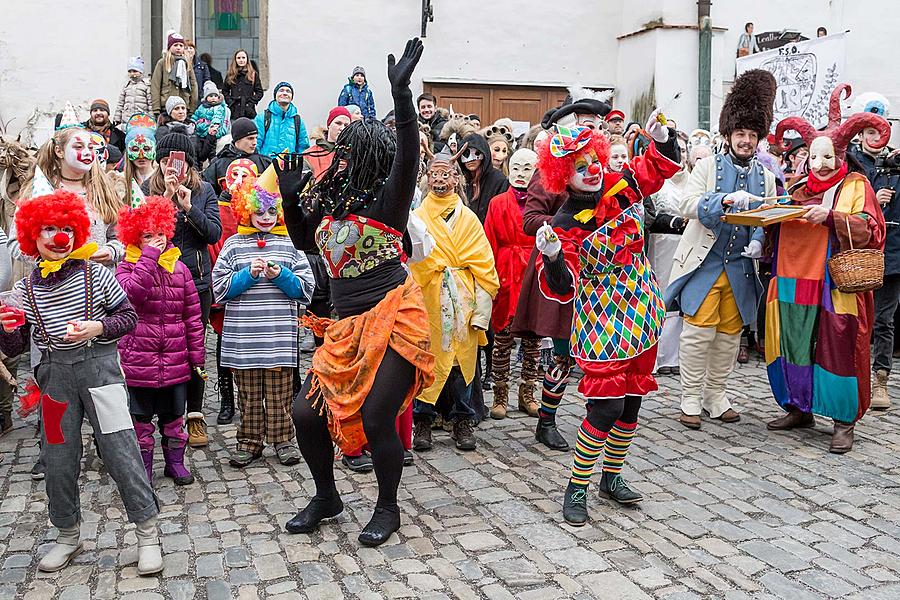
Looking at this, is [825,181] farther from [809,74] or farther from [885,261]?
[809,74]

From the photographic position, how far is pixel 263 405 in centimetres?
552

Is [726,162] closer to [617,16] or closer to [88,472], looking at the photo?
[88,472]

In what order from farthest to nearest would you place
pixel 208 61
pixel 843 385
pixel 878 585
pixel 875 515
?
pixel 208 61 → pixel 843 385 → pixel 875 515 → pixel 878 585

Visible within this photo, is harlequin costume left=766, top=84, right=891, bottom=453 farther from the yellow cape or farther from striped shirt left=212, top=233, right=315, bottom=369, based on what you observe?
striped shirt left=212, top=233, right=315, bottom=369

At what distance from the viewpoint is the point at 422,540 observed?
436 centimetres

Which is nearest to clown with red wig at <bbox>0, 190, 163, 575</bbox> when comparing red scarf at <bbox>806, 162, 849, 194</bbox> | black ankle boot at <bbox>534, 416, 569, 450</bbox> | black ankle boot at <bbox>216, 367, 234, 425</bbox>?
black ankle boot at <bbox>216, 367, 234, 425</bbox>

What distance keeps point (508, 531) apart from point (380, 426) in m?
0.88

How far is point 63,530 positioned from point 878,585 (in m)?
3.59

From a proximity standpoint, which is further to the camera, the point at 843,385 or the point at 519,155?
the point at 519,155

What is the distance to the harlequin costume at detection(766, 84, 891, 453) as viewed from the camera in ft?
19.3

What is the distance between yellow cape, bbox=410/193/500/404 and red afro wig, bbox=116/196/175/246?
1507 mm

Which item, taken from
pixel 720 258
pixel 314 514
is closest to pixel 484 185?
pixel 720 258

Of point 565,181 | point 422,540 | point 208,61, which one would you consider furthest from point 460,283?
point 208,61

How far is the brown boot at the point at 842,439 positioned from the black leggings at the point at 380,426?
3.10m
